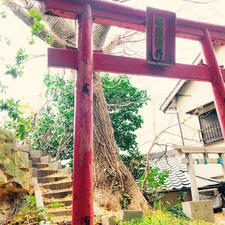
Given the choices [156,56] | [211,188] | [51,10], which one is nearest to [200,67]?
[156,56]

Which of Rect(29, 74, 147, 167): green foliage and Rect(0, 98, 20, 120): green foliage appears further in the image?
Rect(29, 74, 147, 167): green foliage

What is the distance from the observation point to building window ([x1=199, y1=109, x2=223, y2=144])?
→ 10914 millimetres

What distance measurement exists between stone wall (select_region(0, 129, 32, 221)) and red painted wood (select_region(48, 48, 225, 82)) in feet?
5.87

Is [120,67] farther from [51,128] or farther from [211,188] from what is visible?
[211,188]

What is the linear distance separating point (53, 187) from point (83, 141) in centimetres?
372

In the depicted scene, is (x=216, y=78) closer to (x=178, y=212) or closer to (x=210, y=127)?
(x=178, y=212)

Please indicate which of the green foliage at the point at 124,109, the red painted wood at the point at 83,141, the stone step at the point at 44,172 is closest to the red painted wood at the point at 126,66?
the red painted wood at the point at 83,141

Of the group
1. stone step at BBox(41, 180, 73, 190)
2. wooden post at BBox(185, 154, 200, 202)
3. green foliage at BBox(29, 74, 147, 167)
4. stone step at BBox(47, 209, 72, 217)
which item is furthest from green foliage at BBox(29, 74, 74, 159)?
wooden post at BBox(185, 154, 200, 202)

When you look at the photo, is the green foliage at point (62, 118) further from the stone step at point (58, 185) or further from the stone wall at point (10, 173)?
the stone wall at point (10, 173)

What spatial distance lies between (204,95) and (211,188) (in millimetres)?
5094

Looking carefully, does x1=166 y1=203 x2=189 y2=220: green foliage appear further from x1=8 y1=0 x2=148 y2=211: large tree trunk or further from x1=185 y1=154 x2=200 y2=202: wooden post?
x1=8 y1=0 x2=148 y2=211: large tree trunk

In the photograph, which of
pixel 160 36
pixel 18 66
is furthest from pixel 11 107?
pixel 160 36

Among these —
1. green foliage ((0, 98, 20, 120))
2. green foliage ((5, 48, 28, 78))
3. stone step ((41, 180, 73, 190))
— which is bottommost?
stone step ((41, 180, 73, 190))

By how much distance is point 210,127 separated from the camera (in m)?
11.3
